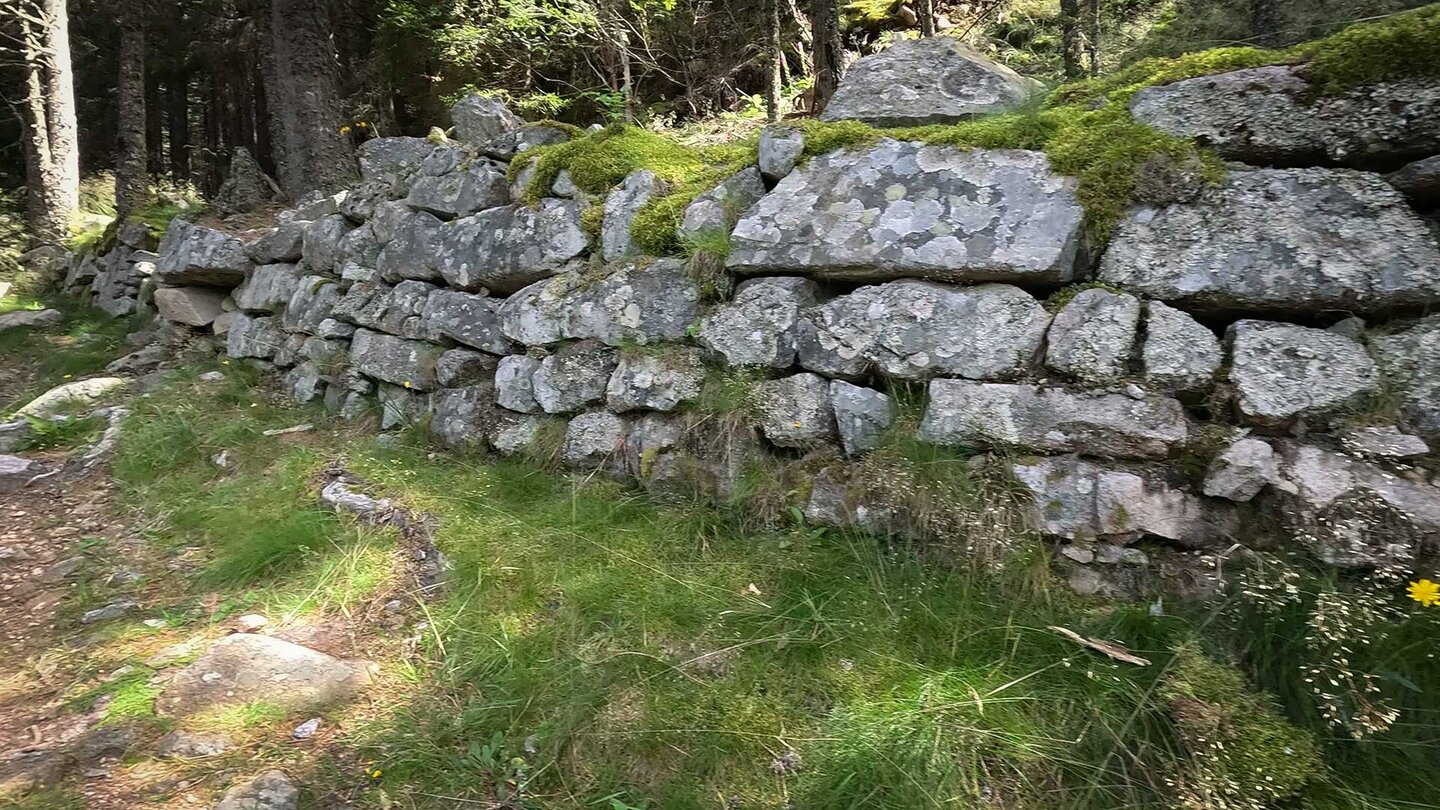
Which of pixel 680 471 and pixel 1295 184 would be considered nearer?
pixel 1295 184

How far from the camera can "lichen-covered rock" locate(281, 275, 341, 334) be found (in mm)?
5574

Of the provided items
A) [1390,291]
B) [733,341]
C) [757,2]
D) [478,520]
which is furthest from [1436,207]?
[757,2]

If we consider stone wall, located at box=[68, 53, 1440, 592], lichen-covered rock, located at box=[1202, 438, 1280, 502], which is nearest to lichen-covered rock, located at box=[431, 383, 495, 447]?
stone wall, located at box=[68, 53, 1440, 592]

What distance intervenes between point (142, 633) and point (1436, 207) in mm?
5475

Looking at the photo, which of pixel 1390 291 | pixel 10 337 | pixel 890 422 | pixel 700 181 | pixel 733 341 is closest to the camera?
pixel 1390 291

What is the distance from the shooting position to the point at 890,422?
322 centimetres

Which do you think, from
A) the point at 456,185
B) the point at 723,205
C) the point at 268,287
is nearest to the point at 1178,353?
the point at 723,205

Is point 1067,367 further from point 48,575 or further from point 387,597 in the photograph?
point 48,575

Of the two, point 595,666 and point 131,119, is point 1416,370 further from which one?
point 131,119

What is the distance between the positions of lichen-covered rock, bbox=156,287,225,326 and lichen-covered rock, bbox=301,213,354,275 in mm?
1574

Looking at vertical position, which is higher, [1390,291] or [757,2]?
[757,2]

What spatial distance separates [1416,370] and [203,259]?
26.3 feet

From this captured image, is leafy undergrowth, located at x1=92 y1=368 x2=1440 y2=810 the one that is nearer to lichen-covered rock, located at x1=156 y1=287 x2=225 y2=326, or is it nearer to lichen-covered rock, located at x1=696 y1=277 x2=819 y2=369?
lichen-covered rock, located at x1=696 y1=277 x2=819 y2=369

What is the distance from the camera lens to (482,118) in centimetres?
505
